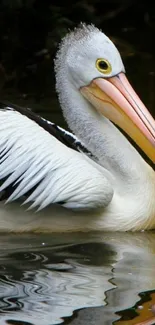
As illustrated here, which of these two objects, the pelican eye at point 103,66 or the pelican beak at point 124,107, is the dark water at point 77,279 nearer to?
the pelican beak at point 124,107


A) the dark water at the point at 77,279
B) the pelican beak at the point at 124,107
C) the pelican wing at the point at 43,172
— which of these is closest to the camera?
the dark water at the point at 77,279

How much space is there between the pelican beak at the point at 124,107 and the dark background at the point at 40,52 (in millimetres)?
2436

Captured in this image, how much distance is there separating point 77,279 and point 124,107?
59.5 inches

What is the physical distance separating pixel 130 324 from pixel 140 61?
7.84m

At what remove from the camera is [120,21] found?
14742mm

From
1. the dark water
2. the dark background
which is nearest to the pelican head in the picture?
the dark water

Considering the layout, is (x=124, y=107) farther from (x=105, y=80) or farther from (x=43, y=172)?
(x=43, y=172)

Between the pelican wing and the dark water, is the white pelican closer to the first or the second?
the pelican wing

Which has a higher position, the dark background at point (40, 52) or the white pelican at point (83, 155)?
the dark background at point (40, 52)

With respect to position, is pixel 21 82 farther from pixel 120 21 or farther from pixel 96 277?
pixel 96 277

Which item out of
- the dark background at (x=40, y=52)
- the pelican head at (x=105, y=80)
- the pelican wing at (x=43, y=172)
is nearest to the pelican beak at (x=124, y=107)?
the pelican head at (x=105, y=80)

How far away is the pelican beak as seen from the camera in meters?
6.38

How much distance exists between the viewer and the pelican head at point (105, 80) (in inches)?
252

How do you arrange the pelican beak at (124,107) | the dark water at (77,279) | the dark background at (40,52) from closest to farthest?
the dark water at (77,279)
the pelican beak at (124,107)
the dark background at (40,52)
